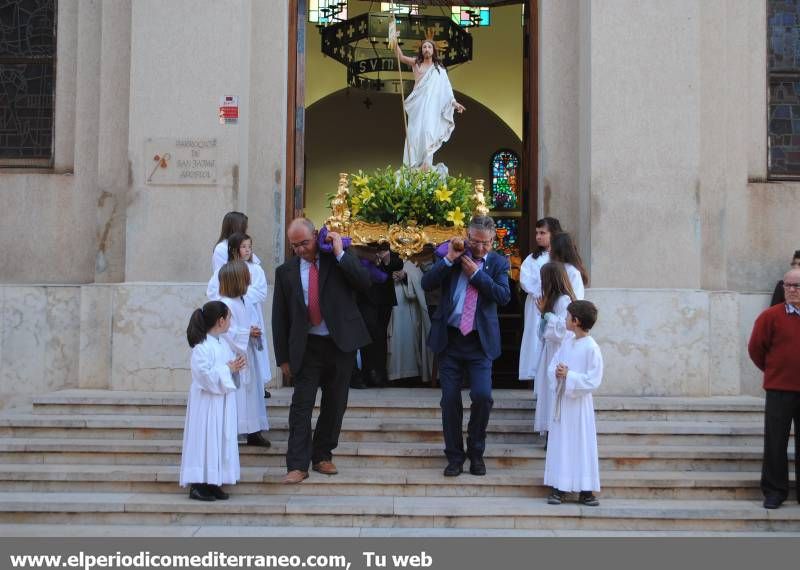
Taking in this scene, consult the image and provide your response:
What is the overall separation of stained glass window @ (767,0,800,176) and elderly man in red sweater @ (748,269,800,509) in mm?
3647

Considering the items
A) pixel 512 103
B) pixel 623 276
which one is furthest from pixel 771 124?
pixel 512 103

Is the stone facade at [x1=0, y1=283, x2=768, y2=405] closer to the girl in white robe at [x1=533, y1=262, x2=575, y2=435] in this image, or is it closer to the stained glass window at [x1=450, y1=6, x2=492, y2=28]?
the girl in white robe at [x1=533, y1=262, x2=575, y2=435]

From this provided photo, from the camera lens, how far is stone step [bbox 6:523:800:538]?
6254mm

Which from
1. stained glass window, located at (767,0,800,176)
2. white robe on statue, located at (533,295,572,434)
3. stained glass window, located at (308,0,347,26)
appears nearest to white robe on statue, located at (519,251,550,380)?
white robe on statue, located at (533,295,572,434)

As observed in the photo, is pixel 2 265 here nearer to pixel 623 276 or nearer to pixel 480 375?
pixel 480 375

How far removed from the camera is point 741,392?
31.1 feet

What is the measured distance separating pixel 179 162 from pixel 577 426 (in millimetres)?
4901

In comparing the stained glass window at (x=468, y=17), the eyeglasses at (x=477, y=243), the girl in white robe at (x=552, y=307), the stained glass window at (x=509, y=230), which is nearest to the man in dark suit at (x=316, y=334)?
the eyeglasses at (x=477, y=243)

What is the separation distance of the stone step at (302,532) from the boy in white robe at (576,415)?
0.36 meters

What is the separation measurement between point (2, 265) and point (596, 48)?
21.6 feet

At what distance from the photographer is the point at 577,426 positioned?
6656mm

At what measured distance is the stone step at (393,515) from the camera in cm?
652

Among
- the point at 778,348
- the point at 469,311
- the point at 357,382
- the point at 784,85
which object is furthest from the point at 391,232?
the point at 784,85

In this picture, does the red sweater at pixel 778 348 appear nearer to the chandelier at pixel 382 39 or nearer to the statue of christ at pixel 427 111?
the statue of christ at pixel 427 111
